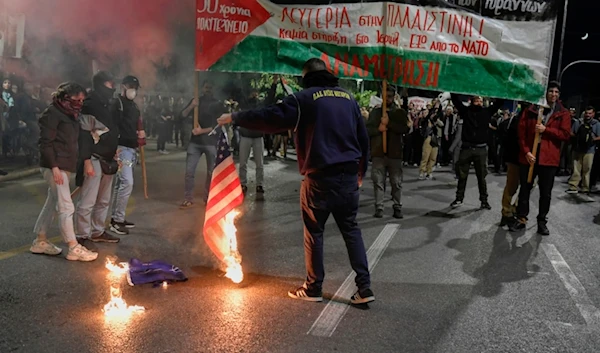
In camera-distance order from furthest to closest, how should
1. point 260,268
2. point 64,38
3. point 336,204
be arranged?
1. point 64,38
2. point 260,268
3. point 336,204

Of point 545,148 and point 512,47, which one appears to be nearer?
point 512,47

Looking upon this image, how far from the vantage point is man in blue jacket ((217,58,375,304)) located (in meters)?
3.85

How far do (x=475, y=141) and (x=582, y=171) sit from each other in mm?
4199

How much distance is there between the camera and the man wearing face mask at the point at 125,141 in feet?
19.8

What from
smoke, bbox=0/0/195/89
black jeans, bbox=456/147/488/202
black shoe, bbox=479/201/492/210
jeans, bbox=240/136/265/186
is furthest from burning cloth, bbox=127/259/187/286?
smoke, bbox=0/0/195/89

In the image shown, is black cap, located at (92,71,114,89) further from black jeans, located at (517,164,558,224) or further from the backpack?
the backpack

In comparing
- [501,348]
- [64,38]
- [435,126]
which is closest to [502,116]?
[435,126]

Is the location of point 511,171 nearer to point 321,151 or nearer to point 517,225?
point 517,225

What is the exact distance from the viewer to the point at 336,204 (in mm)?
3920

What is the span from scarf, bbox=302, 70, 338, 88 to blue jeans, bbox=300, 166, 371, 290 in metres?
0.68

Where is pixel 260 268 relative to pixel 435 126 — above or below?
below

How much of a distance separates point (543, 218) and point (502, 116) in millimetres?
9674

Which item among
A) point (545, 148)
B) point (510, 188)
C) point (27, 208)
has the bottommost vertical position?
point (27, 208)

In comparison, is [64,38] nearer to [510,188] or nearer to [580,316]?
[510,188]
